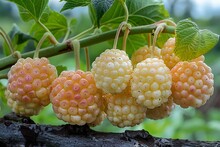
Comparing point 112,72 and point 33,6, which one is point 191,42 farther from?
point 33,6

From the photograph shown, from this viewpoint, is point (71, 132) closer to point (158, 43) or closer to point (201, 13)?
point (158, 43)

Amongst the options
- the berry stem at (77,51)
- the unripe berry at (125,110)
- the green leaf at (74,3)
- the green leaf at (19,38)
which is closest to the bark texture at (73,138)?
the unripe berry at (125,110)

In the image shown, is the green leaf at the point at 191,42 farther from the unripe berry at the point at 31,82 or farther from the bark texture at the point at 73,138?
the unripe berry at the point at 31,82

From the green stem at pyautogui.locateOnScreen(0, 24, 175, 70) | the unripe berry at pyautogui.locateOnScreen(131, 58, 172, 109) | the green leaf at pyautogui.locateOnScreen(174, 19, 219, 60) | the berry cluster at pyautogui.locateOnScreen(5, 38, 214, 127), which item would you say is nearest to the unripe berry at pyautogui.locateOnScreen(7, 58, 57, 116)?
the berry cluster at pyautogui.locateOnScreen(5, 38, 214, 127)

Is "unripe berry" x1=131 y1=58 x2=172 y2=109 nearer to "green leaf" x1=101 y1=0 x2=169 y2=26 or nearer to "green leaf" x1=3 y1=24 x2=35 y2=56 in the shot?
"green leaf" x1=101 y1=0 x2=169 y2=26

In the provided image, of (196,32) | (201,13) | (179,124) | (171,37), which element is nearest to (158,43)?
(171,37)

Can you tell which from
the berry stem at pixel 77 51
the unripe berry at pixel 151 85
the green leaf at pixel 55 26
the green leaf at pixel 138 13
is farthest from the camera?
the green leaf at pixel 55 26
